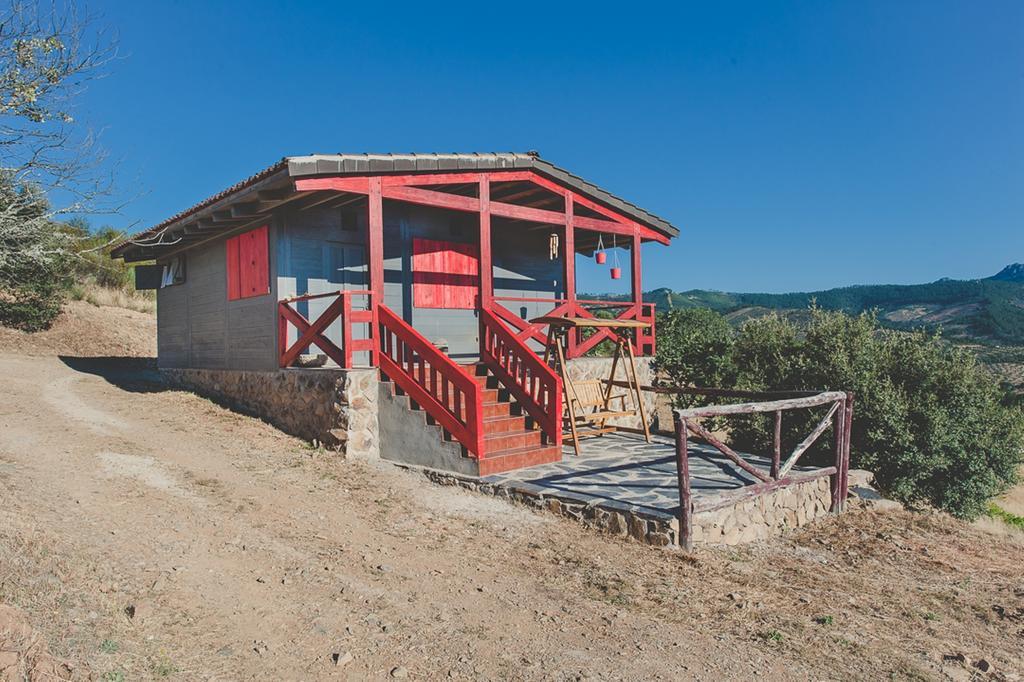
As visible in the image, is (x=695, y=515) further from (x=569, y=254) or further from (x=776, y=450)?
(x=569, y=254)

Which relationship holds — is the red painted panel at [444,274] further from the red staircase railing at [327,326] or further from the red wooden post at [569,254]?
the red staircase railing at [327,326]

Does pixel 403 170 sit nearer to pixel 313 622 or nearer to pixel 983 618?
pixel 313 622

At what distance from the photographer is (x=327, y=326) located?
8.66 metres

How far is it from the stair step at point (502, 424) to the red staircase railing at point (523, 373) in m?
0.25

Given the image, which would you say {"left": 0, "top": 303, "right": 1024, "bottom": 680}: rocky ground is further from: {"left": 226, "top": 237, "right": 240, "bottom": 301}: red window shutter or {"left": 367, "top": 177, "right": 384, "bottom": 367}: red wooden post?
{"left": 226, "top": 237, "right": 240, "bottom": 301}: red window shutter

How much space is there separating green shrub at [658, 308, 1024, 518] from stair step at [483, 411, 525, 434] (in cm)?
422

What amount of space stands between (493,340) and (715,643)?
5799 mm

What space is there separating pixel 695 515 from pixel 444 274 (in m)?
6.81

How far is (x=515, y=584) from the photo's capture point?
4848 mm

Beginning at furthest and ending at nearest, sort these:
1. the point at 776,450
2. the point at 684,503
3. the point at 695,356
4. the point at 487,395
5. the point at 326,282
Answer: the point at 695,356
the point at 326,282
the point at 487,395
the point at 776,450
the point at 684,503

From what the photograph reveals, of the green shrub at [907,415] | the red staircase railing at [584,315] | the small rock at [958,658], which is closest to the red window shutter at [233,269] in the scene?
the red staircase railing at [584,315]

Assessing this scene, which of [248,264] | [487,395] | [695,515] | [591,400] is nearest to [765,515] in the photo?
[695,515]

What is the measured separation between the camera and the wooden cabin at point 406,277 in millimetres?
8281

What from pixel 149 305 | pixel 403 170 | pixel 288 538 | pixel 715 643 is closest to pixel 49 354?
pixel 149 305
